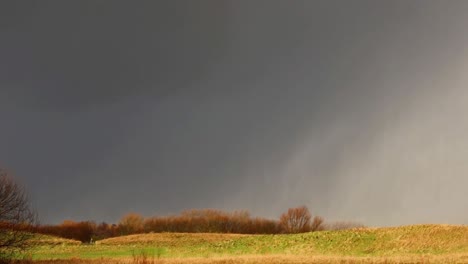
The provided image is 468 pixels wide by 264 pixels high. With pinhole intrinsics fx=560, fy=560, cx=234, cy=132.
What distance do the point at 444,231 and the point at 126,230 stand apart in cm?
5672

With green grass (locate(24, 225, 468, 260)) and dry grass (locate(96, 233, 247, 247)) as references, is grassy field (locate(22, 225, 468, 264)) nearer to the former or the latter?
green grass (locate(24, 225, 468, 260))

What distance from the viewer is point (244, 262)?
115ft

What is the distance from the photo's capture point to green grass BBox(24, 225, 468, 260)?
4672cm

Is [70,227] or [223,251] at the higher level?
[70,227]

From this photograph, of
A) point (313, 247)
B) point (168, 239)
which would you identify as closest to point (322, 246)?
point (313, 247)

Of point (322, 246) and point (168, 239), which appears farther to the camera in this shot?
point (168, 239)

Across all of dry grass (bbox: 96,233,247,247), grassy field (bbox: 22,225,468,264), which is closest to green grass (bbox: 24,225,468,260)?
grassy field (bbox: 22,225,468,264)

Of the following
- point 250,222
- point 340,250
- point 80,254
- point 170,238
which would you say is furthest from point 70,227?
point 340,250

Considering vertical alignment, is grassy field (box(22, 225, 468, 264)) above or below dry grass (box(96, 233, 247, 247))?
below

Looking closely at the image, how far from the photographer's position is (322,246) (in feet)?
165

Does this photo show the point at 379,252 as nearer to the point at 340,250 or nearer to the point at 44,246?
the point at 340,250

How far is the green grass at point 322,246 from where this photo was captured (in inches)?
1839

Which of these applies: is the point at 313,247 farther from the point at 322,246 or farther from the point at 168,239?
the point at 168,239

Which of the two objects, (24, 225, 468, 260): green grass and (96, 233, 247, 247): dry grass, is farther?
(96, 233, 247, 247): dry grass
